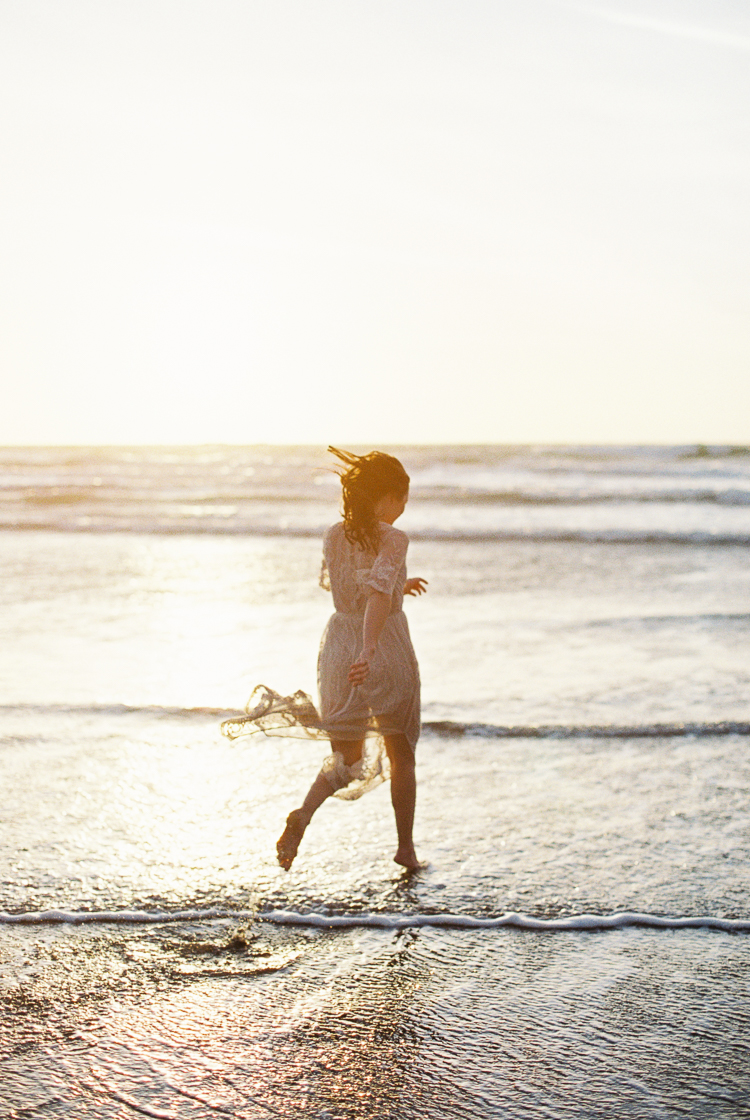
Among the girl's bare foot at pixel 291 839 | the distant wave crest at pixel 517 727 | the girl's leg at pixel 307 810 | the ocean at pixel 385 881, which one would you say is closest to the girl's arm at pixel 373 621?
the girl's leg at pixel 307 810

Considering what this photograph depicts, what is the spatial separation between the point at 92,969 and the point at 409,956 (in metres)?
0.96

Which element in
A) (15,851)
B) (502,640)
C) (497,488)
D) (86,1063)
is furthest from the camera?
(497,488)

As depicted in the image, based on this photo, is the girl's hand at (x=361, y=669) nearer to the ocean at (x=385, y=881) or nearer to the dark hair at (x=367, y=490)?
the dark hair at (x=367, y=490)

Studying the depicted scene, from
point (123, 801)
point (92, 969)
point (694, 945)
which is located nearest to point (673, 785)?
point (694, 945)

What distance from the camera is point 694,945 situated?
321 cm

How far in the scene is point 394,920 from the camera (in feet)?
11.0

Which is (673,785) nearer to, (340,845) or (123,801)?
(340,845)

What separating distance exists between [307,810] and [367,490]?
1170 millimetres

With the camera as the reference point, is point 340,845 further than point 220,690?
No

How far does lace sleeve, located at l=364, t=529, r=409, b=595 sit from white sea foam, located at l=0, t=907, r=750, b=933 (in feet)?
3.63

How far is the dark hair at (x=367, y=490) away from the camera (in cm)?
355

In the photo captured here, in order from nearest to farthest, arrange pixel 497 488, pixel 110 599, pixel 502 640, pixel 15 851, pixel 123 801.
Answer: pixel 15 851 < pixel 123 801 < pixel 502 640 < pixel 110 599 < pixel 497 488

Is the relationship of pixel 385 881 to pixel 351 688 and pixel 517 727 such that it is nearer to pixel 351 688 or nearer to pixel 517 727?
pixel 351 688

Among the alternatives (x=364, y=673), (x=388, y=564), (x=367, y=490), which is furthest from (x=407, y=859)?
(x=367, y=490)
